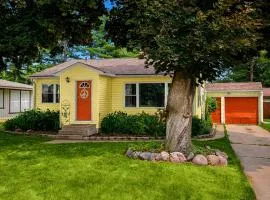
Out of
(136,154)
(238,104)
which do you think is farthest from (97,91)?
(238,104)

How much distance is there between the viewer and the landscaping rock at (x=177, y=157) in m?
11.3

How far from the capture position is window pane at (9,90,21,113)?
1374 inches

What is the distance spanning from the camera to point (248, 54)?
41.4 ft

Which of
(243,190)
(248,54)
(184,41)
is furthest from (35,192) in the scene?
(248,54)

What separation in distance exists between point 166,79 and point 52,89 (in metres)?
6.60

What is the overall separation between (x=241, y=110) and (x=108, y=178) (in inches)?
915

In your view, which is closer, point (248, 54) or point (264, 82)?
point (248, 54)

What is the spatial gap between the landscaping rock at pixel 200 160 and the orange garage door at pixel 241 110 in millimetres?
20433

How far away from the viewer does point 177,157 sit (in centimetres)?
1139

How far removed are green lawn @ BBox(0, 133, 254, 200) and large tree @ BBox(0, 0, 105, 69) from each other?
11.8ft

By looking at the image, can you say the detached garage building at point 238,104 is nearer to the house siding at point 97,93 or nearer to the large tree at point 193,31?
the house siding at point 97,93

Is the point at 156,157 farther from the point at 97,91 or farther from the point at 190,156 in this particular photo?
the point at 97,91

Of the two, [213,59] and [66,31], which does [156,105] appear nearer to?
[66,31]

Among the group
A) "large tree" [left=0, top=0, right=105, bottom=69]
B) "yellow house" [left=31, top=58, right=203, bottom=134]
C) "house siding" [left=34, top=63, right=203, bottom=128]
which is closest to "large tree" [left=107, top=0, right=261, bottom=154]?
"large tree" [left=0, top=0, right=105, bottom=69]
